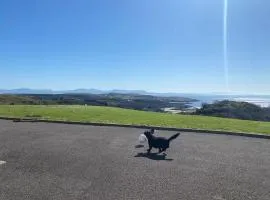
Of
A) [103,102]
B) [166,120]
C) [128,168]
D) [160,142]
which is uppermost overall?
[160,142]

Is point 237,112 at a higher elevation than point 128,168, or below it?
below

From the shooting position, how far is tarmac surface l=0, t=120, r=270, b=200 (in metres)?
7.79

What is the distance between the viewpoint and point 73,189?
7.96 metres

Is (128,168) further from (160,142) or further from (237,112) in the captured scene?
(237,112)

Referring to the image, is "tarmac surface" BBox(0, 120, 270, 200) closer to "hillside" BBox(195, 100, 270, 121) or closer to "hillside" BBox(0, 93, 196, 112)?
"hillside" BBox(195, 100, 270, 121)

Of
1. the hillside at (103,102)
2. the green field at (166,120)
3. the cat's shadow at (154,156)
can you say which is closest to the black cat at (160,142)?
the cat's shadow at (154,156)

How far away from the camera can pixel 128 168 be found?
10000 millimetres

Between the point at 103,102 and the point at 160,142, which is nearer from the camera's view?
the point at 160,142

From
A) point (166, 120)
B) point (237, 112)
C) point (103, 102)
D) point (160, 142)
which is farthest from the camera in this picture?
point (103, 102)

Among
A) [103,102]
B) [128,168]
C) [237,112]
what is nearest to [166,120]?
[128,168]

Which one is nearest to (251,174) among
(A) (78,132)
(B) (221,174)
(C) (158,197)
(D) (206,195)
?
(B) (221,174)

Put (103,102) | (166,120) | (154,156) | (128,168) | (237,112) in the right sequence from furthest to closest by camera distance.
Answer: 1. (103,102)
2. (237,112)
3. (166,120)
4. (154,156)
5. (128,168)

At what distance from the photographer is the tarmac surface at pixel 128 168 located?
25.6ft

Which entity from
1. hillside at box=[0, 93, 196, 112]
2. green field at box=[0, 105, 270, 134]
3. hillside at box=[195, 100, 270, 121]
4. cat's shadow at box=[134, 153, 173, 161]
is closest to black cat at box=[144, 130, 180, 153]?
cat's shadow at box=[134, 153, 173, 161]
